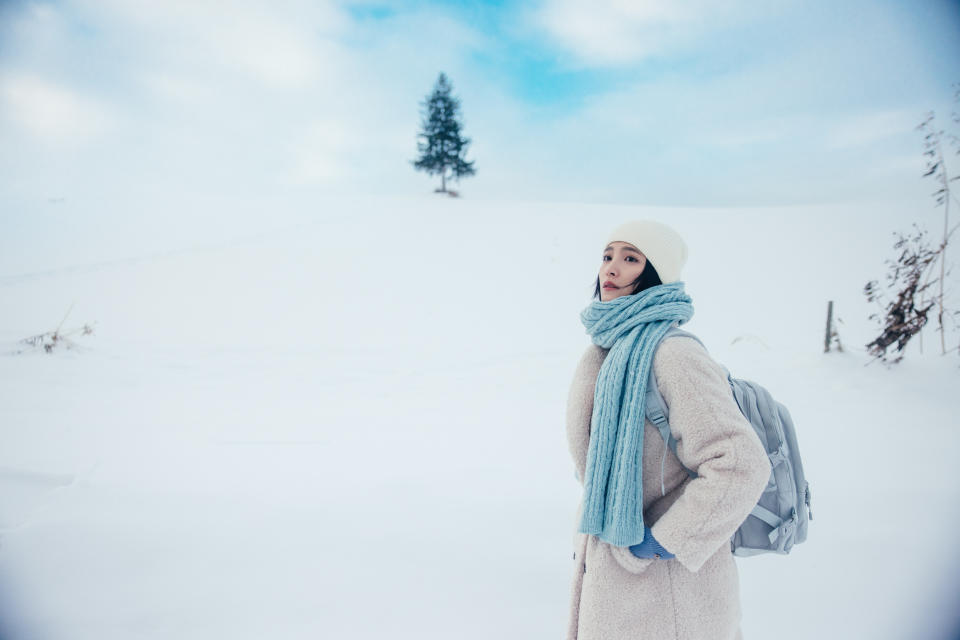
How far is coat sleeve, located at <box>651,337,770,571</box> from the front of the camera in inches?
44.4

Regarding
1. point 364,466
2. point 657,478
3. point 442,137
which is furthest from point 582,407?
point 442,137

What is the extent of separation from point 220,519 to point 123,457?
4.04 ft

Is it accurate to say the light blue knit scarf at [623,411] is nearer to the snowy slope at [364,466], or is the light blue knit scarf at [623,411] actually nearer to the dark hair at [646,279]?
the dark hair at [646,279]

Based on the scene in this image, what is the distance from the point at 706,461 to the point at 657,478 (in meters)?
0.19

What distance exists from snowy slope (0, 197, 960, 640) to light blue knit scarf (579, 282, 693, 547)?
4.21ft

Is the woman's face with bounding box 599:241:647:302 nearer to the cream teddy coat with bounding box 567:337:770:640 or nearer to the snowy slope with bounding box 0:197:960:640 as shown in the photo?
the cream teddy coat with bounding box 567:337:770:640

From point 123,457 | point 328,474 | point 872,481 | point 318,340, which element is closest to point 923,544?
point 872,481

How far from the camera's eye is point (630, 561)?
128 cm

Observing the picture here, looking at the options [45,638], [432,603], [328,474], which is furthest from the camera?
[328,474]

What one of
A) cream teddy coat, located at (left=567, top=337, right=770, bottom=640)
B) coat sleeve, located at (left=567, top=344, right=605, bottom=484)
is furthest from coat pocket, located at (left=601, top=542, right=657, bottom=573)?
coat sleeve, located at (left=567, top=344, right=605, bottom=484)

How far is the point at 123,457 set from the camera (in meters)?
3.35

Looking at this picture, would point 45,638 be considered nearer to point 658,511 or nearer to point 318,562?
point 318,562

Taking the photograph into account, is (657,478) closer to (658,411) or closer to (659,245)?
(658,411)

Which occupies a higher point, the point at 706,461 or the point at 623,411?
the point at 623,411
